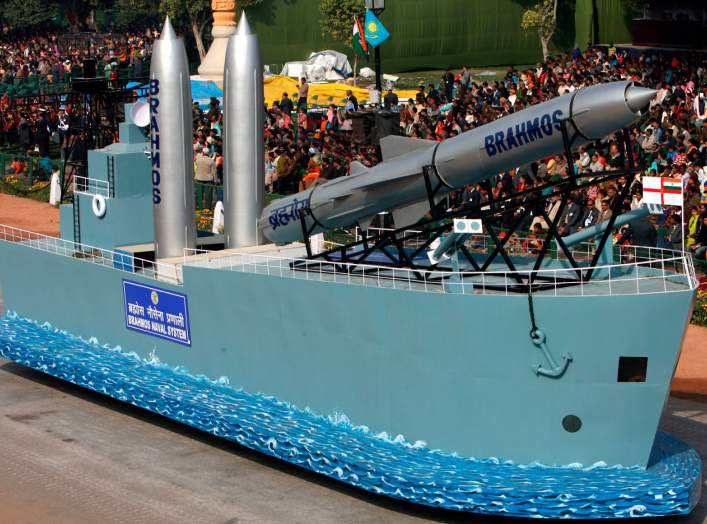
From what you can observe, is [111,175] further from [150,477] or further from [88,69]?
[150,477]

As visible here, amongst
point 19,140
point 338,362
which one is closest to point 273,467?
point 338,362

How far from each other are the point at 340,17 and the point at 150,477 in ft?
166

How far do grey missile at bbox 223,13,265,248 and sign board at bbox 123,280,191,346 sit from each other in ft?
6.93

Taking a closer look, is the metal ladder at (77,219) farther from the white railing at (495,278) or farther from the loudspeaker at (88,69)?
the white railing at (495,278)

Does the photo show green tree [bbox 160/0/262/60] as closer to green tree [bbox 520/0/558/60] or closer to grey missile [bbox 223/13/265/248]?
green tree [bbox 520/0/558/60]

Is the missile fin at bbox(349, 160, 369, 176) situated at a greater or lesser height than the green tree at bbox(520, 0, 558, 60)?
lesser

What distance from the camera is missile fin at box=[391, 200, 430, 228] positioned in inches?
742

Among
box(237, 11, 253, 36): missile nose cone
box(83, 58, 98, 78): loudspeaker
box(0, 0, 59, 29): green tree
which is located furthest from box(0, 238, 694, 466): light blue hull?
box(0, 0, 59, 29): green tree

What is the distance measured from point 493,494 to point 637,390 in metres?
2.37

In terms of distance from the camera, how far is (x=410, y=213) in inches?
751

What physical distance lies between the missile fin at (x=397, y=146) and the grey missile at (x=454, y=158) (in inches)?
0.6

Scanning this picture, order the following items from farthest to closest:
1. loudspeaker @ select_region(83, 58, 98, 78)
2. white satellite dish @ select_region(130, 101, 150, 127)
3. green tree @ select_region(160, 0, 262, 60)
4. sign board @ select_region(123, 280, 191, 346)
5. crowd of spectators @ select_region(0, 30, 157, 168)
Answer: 1. green tree @ select_region(160, 0, 262, 60)
2. crowd of spectators @ select_region(0, 30, 157, 168)
3. loudspeaker @ select_region(83, 58, 98, 78)
4. white satellite dish @ select_region(130, 101, 150, 127)
5. sign board @ select_region(123, 280, 191, 346)

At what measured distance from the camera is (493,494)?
15.8 m

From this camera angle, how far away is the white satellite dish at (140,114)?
82.2 feet
